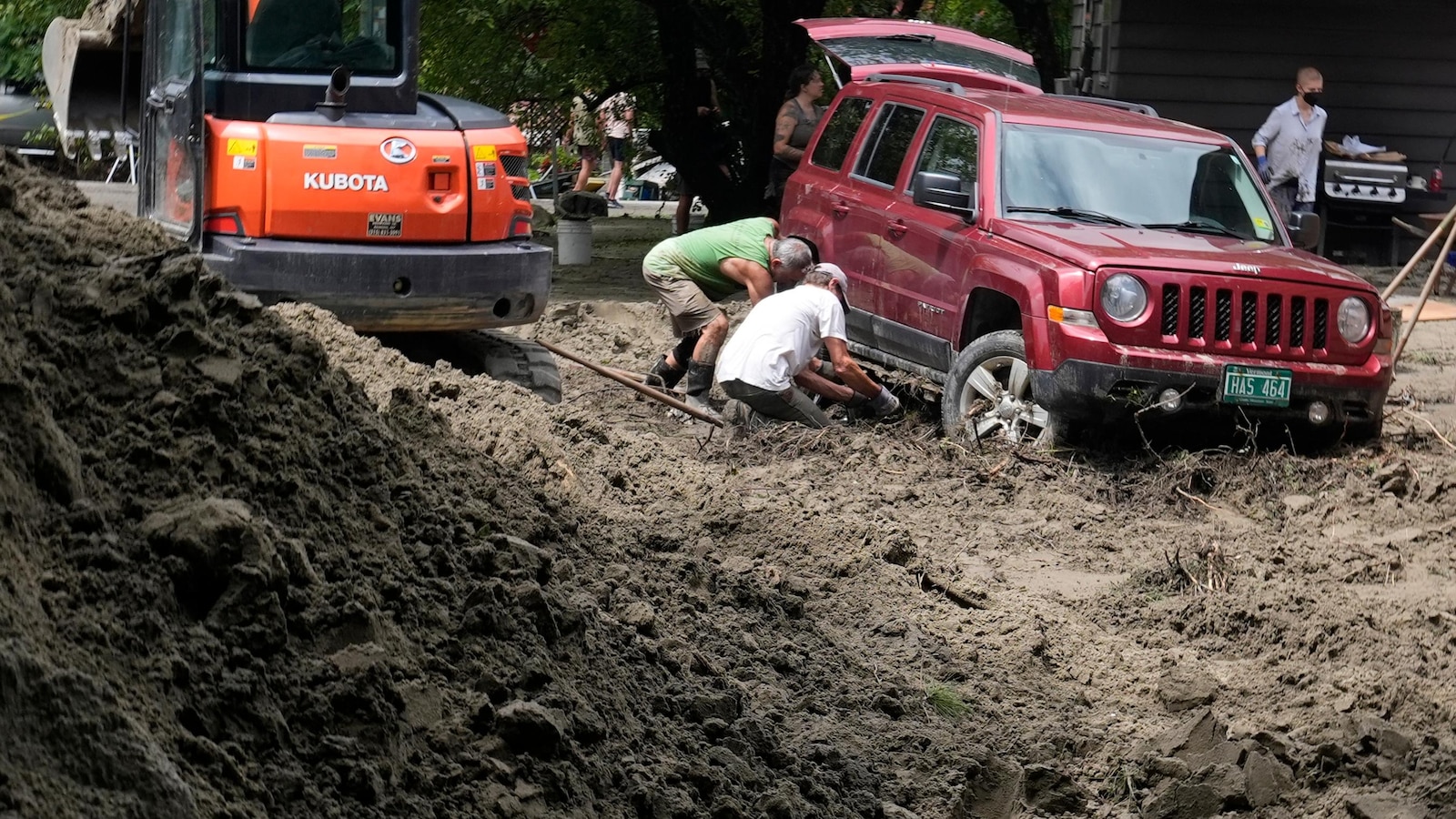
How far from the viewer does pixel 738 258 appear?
10367 mm

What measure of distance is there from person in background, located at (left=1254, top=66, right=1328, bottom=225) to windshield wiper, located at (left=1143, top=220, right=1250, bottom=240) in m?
5.60

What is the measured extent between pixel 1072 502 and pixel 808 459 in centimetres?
139

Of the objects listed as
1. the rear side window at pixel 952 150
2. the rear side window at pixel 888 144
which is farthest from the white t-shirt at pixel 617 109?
the rear side window at pixel 952 150

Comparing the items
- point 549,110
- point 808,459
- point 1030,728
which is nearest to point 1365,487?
point 808,459

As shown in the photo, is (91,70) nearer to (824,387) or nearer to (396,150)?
(396,150)

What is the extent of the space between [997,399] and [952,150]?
1.70 metres

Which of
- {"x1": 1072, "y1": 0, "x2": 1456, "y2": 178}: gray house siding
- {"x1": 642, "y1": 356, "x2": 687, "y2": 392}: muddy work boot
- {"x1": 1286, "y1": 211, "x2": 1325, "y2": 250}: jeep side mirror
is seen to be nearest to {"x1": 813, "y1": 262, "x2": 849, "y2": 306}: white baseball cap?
{"x1": 642, "y1": 356, "x2": 687, "y2": 392}: muddy work boot

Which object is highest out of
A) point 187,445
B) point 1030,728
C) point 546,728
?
point 187,445

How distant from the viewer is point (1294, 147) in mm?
14523

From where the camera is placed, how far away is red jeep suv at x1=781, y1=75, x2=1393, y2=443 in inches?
323

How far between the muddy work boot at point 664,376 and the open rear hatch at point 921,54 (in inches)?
98.7

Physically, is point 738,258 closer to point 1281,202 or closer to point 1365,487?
point 1365,487

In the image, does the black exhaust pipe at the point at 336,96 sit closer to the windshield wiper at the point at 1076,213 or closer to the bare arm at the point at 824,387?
the bare arm at the point at 824,387

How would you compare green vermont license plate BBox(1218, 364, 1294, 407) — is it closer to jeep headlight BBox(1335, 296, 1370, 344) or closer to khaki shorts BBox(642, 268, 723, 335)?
jeep headlight BBox(1335, 296, 1370, 344)
